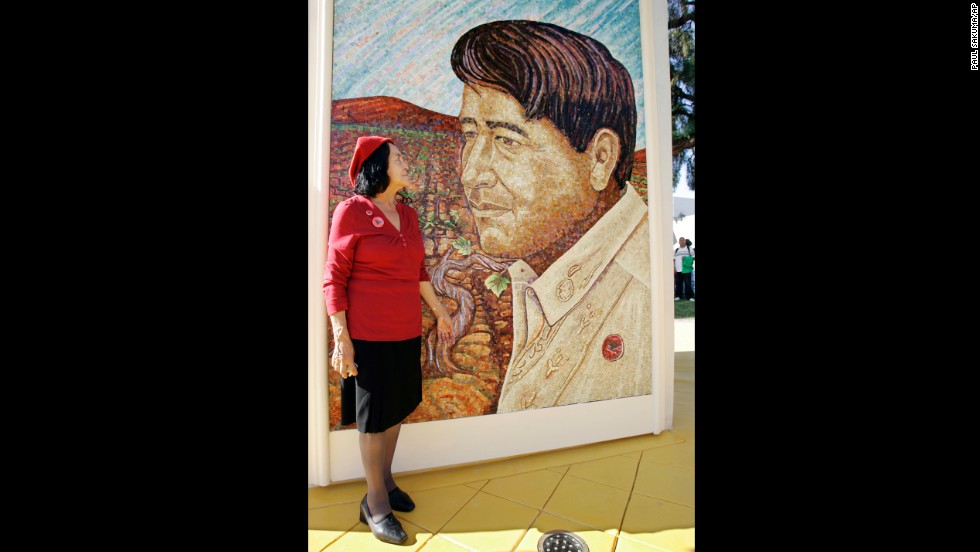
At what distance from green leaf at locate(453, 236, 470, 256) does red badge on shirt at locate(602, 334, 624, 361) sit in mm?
1140

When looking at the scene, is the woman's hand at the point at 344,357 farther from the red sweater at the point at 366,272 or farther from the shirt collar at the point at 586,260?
the shirt collar at the point at 586,260

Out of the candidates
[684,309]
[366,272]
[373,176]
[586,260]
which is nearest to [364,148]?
[373,176]

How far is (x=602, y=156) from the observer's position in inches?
96.7

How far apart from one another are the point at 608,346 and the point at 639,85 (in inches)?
72.6


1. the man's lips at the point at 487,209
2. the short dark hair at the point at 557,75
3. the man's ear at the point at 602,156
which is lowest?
the man's lips at the point at 487,209

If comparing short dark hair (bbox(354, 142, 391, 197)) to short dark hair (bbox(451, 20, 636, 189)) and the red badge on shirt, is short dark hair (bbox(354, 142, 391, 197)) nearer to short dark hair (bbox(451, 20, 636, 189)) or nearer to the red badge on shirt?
short dark hair (bbox(451, 20, 636, 189))

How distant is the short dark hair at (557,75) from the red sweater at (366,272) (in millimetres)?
1141

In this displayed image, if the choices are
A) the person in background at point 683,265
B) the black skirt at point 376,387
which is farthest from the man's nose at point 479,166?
the person in background at point 683,265

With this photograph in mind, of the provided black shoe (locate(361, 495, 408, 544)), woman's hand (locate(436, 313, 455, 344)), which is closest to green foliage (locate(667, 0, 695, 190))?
woman's hand (locate(436, 313, 455, 344))

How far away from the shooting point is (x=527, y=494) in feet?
6.44

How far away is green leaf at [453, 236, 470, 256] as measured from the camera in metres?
2.16

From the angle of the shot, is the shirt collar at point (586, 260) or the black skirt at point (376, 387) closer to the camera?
the black skirt at point (376, 387)

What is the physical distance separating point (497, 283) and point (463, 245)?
321 mm

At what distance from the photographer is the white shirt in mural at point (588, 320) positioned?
230 cm
